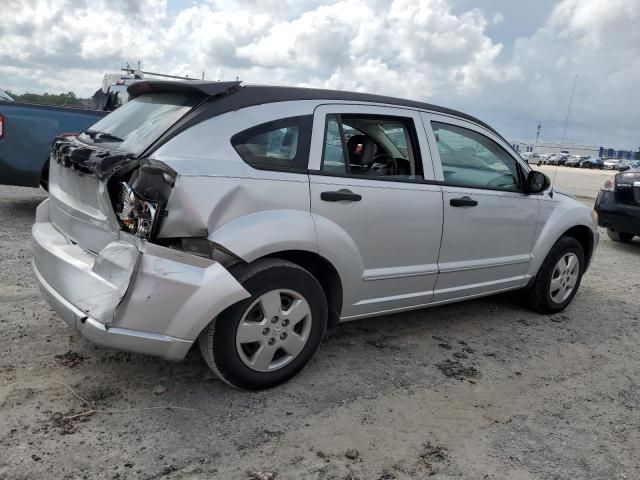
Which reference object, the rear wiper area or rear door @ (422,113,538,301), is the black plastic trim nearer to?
the rear wiper area

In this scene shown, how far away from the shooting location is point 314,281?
3193mm

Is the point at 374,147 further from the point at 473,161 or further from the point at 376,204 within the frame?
the point at 473,161

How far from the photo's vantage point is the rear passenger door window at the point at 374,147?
3404mm

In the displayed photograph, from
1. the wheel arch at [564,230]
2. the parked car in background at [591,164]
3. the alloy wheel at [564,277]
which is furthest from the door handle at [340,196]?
the parked car in background at [591,164]

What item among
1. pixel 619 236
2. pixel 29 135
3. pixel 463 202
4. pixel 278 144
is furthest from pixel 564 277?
pixel 29 135

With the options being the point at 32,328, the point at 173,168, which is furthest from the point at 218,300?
the point at 32,328

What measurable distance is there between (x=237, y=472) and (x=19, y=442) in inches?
39.7

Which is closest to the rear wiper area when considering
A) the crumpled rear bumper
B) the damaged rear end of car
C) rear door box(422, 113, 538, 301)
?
the damaged rear end of car

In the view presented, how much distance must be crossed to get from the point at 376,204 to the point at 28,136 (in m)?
4.83

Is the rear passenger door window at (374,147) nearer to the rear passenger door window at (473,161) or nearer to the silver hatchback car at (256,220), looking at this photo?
the silver hatchback car at (256,220)

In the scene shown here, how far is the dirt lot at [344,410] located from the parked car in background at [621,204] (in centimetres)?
428

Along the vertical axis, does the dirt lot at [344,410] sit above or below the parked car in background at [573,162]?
below

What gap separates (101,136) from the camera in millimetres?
3375

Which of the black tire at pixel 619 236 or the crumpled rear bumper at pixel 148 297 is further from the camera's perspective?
the black tire at pixel 619 236
